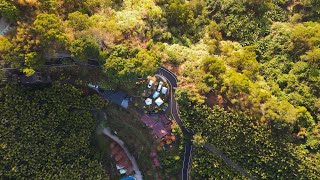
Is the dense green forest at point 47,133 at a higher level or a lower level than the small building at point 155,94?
lower

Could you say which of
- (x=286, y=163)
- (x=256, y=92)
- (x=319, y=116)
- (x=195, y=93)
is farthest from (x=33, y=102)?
(x=319, y=116)

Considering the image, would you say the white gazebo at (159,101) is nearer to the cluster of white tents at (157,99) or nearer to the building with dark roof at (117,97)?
the cluster of white tents at (157,99)

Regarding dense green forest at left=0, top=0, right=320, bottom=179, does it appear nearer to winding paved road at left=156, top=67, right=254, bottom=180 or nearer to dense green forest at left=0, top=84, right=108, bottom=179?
dense green forest at left=0, top=84, right=108, bottom=179

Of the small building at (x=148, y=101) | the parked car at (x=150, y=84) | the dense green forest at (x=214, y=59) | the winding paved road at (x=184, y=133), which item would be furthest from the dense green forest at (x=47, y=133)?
the winding paved road at (x=184, y=133)

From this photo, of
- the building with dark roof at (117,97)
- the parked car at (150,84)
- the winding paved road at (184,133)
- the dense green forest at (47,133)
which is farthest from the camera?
the winding paved road at (184,133)

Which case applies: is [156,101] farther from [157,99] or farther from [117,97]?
[117,97]

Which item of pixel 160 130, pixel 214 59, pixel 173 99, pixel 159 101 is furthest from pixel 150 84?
pixel 214 59

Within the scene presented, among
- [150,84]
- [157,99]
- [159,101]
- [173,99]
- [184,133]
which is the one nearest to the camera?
[150,84]

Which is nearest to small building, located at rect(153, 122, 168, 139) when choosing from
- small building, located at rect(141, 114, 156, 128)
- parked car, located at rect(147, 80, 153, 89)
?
small building, located at rect(141, 114, 156, 128)
